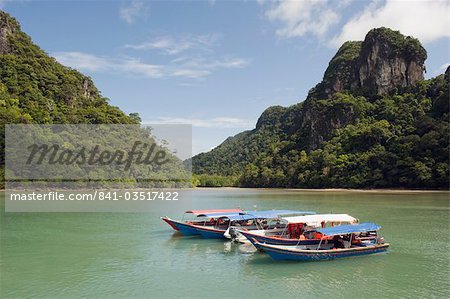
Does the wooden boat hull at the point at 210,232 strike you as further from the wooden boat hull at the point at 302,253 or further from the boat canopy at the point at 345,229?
the boat canopy at the point at 345,229

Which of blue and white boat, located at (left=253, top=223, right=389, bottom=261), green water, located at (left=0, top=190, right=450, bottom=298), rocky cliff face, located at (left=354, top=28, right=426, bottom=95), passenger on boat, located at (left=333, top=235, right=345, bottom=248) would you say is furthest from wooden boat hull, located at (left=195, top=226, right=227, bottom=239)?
rocky cliff face, located at (left=354, top=28, right=426, bottom=95)

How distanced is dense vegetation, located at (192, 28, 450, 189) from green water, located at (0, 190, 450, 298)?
2147 inches

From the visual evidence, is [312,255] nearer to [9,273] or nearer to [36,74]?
[9,273]

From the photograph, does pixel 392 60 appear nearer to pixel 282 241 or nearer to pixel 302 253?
pixel 282 241

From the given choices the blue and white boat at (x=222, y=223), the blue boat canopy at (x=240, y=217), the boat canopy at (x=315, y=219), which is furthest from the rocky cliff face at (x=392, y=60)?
the boat canopy at (x=315, y=219)

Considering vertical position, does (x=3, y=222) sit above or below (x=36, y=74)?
below

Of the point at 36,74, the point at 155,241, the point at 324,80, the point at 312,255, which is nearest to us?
the point at 312,255

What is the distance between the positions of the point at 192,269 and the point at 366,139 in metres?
89.8

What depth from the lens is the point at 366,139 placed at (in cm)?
10100

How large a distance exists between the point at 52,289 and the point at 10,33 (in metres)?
111

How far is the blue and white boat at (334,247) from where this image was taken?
1908cm

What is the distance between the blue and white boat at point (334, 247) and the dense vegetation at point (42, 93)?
72.4 meters

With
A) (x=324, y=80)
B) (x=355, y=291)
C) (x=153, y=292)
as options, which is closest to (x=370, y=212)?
(x=355, y=291)

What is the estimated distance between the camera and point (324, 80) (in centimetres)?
15525
